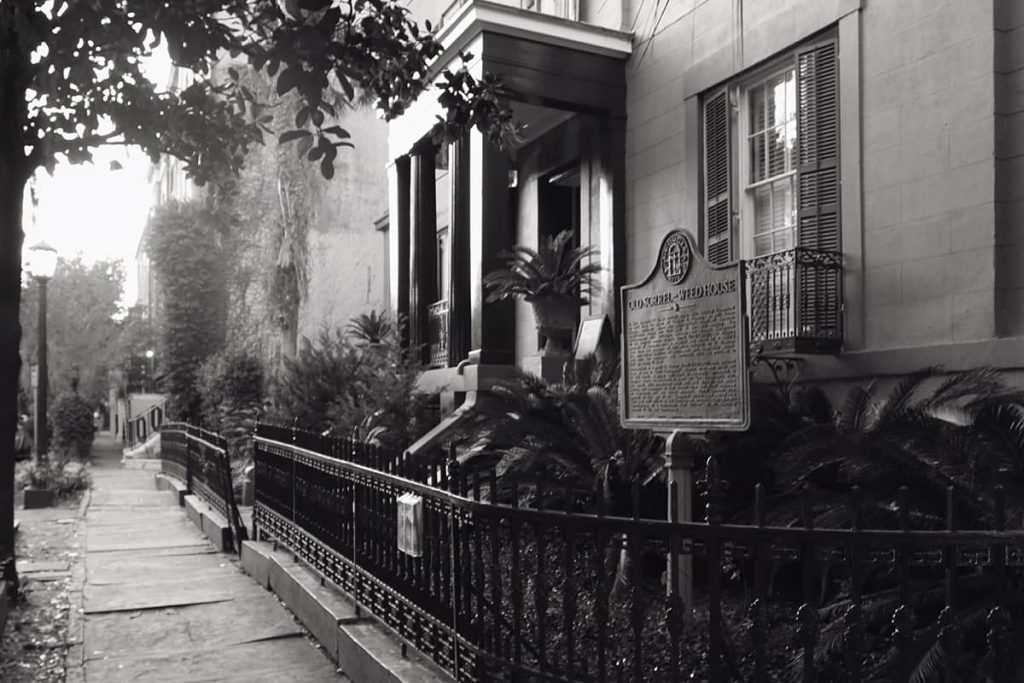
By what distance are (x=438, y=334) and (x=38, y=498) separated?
7075mm

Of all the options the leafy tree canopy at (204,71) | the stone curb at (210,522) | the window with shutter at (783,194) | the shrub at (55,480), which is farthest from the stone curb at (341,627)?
the shrub at (55,480)

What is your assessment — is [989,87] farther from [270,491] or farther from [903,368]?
[270,491]

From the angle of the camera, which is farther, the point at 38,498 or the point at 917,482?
the point at 38,498

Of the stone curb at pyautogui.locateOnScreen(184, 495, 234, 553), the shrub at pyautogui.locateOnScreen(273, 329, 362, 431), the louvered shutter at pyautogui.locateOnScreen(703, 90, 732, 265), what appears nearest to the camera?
the louvered shutter at pyautogui.locateOnScreen(703, 90, 732, 265)

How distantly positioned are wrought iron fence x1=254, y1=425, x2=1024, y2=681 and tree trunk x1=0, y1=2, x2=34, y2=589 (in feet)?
7.25

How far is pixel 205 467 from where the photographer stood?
13.1 meters

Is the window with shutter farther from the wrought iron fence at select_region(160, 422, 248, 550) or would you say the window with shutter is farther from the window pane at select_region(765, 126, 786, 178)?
the wrought iron fence at select_region(160, 422, 248, 550)

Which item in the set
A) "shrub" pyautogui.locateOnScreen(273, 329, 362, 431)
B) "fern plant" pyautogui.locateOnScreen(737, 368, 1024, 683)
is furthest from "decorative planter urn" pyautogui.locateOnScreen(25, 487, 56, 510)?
"fern plant" pyautogui.locateOnScreen(737, 368, 1024, 683)

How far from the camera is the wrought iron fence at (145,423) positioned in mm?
33562

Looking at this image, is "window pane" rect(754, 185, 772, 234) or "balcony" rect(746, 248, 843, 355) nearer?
"balcony" rect(746, 248, 843, 355)

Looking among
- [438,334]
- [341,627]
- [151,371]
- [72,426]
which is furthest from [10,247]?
[151,371]

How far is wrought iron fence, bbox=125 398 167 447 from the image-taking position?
110ft

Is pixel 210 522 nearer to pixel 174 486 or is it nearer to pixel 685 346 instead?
pixel 174 486

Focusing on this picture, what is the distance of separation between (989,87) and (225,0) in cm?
547
